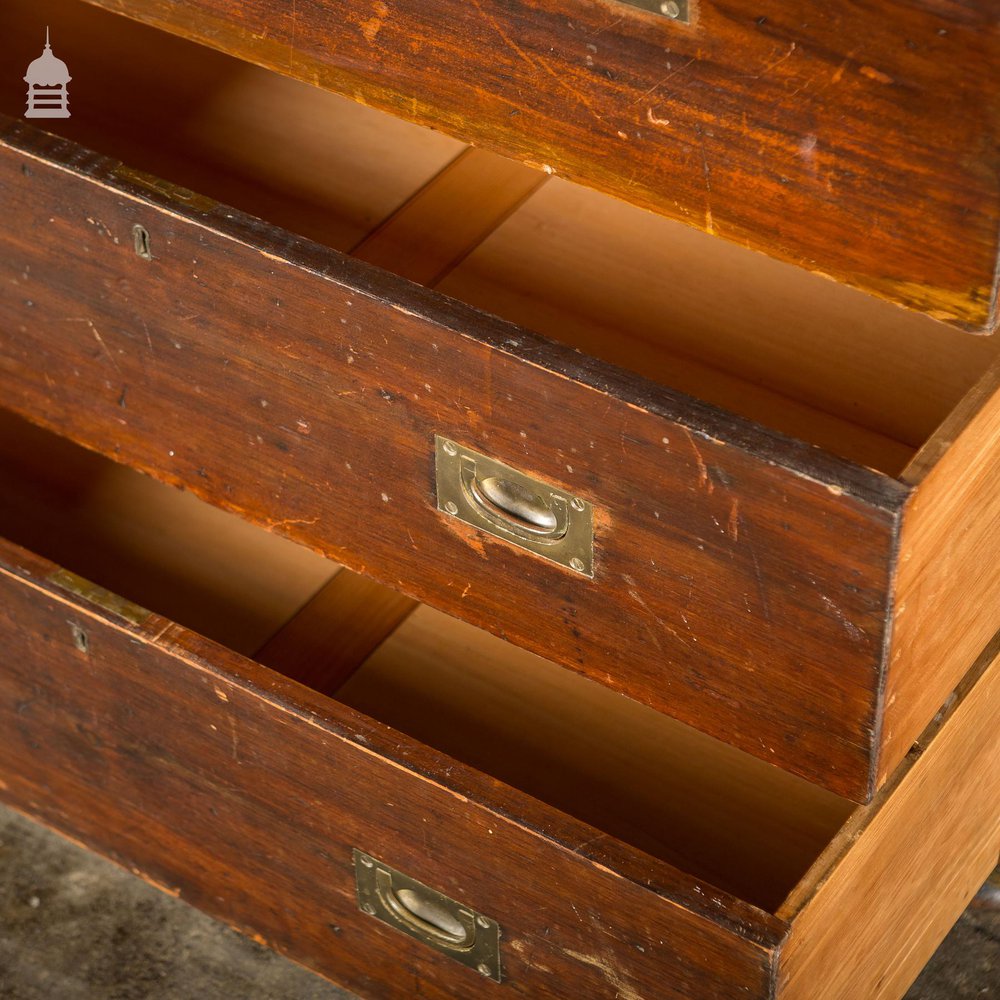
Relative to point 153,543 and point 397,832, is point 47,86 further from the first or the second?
point 397,832

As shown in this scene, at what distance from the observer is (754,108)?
0.68 m

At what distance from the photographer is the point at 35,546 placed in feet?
3.74

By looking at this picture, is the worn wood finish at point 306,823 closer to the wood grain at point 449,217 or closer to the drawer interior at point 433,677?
the drawer interior at point 433,677

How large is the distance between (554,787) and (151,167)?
43 centimetres

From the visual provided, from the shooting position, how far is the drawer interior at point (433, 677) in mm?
991

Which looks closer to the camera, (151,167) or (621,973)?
(621,973)

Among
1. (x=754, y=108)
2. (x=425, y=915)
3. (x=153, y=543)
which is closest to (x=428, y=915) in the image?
(x=425, y=915)

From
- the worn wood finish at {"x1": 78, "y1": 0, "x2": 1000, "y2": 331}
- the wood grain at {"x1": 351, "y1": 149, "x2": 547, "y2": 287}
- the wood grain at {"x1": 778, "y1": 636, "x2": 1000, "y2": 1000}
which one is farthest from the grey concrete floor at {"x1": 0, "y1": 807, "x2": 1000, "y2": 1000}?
the worn wood finish at {"x1": 78, "y1": 0, "x2": 1000, "y2": 331}

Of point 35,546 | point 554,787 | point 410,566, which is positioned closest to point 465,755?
point 554,787

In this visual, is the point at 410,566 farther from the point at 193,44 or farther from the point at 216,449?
the point at 193,44

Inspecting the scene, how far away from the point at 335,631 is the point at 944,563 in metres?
0.43

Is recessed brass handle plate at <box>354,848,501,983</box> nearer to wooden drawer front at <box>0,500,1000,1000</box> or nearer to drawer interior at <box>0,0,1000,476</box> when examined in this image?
wooden drawer front at <box>0,500,1000,1000</box>

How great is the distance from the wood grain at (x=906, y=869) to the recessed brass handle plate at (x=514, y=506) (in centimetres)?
18

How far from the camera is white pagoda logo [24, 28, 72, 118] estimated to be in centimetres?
111
